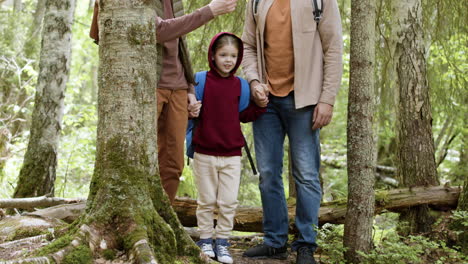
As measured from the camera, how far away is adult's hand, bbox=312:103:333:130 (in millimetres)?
3879

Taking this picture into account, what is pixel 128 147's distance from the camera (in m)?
3.03

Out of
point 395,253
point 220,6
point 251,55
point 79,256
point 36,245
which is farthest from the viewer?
point 251,55

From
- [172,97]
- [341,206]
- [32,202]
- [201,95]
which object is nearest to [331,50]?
[201,95]

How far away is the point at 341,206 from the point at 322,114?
163 centimetres

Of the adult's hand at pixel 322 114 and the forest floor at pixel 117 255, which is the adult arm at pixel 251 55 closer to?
the adult's hand at pixel 322 114

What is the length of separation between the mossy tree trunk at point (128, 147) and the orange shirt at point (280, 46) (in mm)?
1281

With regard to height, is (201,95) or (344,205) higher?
(201,95)

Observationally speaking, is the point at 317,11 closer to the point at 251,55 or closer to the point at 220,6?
the point at 251,55

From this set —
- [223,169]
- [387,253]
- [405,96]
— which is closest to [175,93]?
[223,169]

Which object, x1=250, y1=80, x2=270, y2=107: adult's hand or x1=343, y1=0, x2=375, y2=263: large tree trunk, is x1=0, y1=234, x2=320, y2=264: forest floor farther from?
x1=250, y1=80, x2=270, y2=107: adult's hand

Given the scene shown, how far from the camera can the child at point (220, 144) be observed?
13.3 feet

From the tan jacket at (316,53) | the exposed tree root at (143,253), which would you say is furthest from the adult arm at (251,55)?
the exposed tree root at (143,253)

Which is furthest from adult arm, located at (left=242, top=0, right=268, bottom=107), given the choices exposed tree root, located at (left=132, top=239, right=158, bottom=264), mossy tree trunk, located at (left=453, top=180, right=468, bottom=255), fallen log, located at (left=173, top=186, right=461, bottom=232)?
mossy tree trunk, located at (left=453, top=180, right=468, bottom=255)

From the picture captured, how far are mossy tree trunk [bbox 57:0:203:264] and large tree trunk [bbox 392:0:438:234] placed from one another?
3.25 meters
